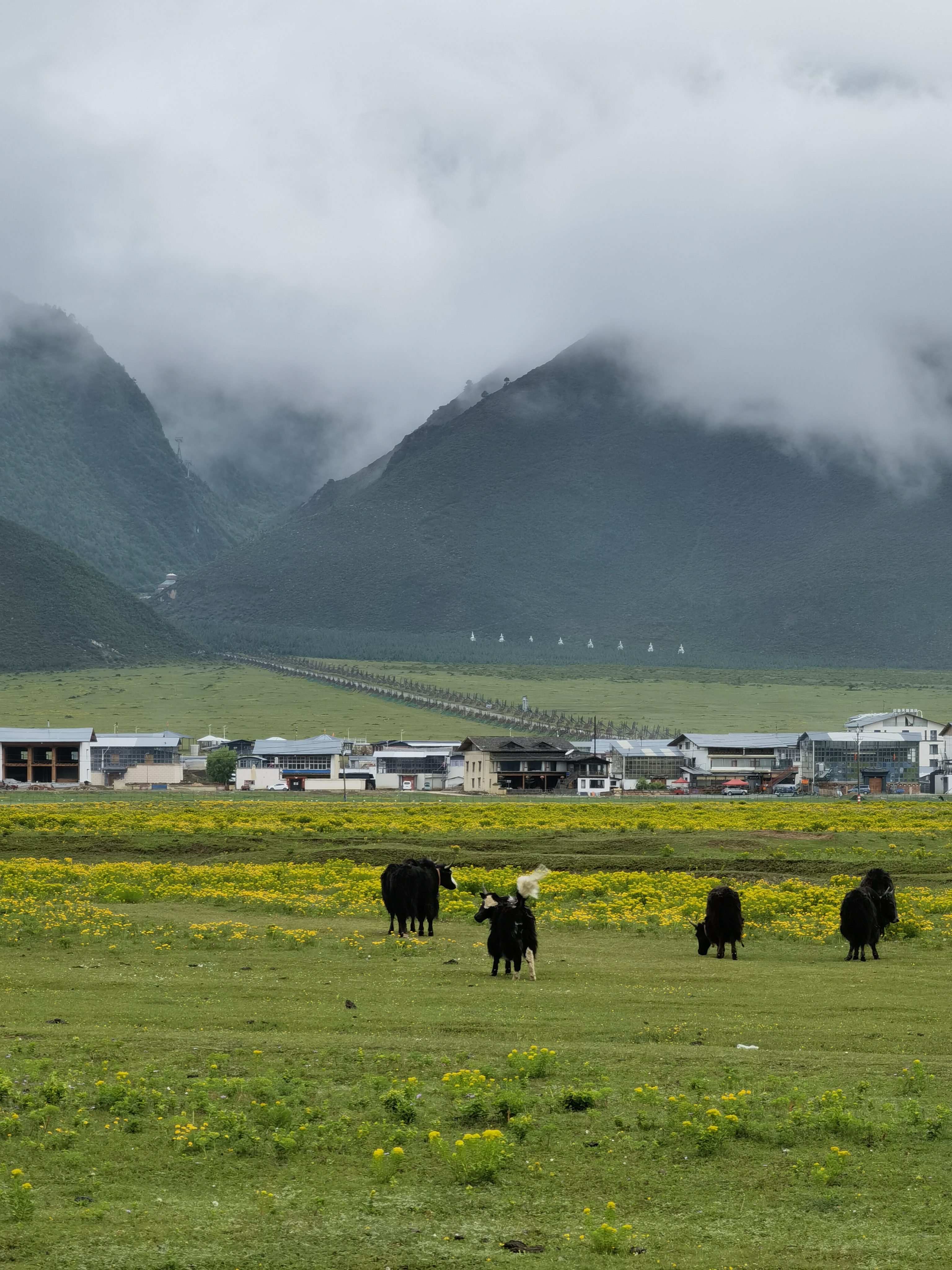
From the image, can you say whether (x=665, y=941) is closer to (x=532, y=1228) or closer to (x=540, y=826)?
(x=532, y=1228)

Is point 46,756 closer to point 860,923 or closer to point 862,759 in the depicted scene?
point 862,759

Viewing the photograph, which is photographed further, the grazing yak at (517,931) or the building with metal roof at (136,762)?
the building with metal roof at (136,762)

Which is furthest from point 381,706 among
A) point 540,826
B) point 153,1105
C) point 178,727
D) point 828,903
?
point 153,1105

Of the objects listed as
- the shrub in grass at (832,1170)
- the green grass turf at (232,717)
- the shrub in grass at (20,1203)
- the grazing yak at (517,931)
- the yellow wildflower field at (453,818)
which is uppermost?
the green grass turf at (232,717)

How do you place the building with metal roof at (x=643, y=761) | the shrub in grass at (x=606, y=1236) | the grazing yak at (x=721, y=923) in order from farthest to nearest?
the building with metal roof at (x=643, y=761), the grazing yak at (x=721, y=923), the shrub in grass at (x=606, y=1236)

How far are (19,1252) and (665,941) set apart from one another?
17.6 meters

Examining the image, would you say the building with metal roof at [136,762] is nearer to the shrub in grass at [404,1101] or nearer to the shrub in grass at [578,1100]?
the shrub in grass at [404,1101]

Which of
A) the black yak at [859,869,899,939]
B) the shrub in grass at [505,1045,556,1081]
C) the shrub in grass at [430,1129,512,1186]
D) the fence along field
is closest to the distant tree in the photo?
the fence along field

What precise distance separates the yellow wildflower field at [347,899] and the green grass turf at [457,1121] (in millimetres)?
5582

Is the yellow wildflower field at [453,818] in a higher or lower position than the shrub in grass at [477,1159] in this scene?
lower

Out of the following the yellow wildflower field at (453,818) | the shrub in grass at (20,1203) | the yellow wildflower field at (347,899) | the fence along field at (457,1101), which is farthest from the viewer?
the yellow wildflower field at (453,818)

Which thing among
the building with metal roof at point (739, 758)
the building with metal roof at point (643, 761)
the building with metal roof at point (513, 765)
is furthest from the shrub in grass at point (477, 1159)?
the building with metal roof at point (643, 761)

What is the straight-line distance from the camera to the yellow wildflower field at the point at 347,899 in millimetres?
26250

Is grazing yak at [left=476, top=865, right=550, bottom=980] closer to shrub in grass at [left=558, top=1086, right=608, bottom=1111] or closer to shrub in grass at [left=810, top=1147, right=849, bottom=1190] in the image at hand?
shrub in grass at [left=558, top=1086, right=608, bottom=1111]
